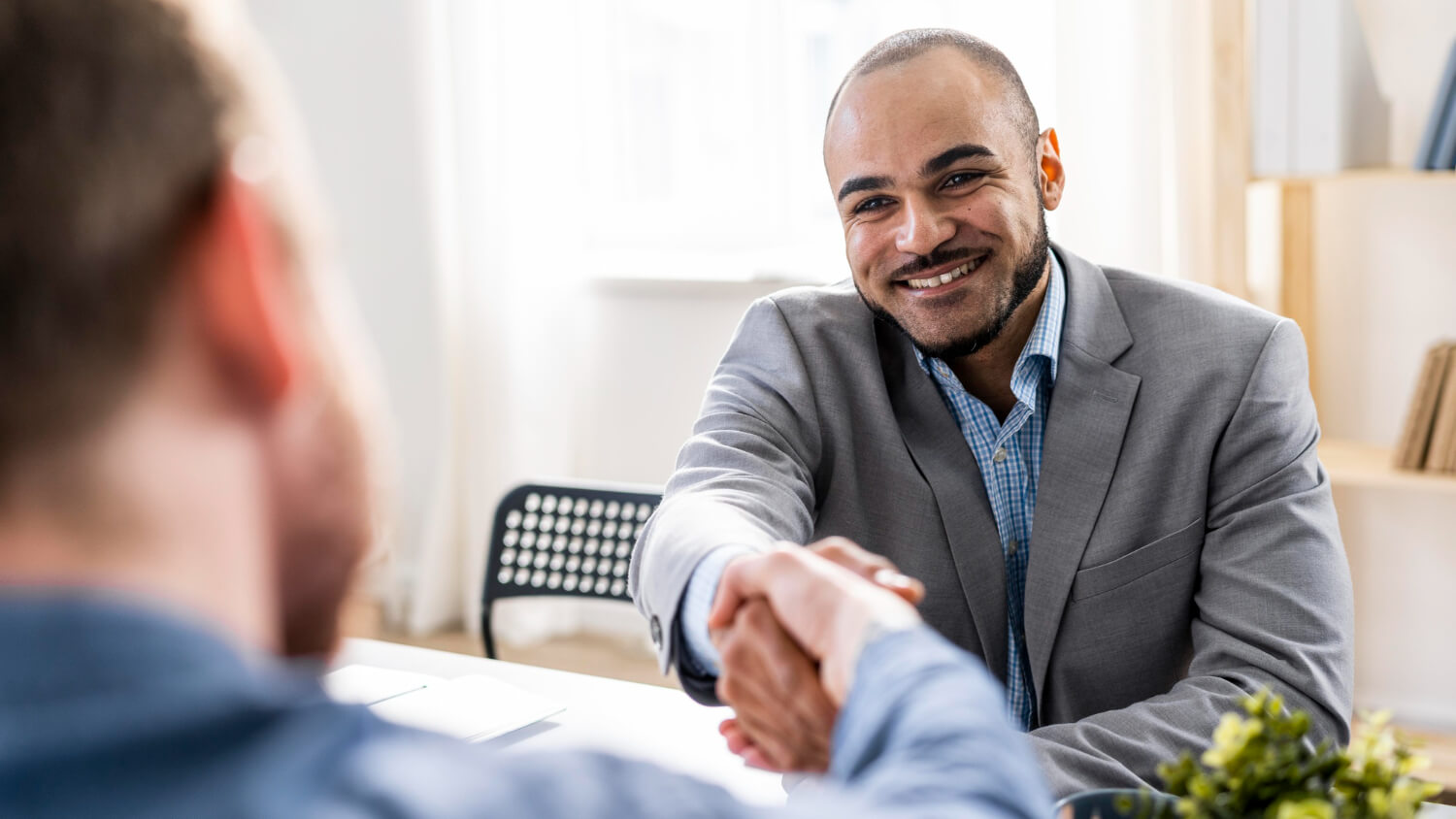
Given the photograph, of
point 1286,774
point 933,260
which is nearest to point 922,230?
point 933,260

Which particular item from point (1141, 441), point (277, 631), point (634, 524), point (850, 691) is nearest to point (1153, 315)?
point (1141, 441)

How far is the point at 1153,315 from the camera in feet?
5.04

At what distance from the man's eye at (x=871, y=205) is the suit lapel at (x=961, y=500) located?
7.4 inches

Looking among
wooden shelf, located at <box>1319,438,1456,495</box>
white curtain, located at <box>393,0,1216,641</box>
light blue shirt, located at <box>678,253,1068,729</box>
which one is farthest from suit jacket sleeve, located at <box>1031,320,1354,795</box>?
white curtain, located at <box>393,0,1216,641</box>

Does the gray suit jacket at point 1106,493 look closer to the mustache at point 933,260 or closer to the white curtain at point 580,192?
the mustache at point 933,260

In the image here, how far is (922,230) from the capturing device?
5.01 ft

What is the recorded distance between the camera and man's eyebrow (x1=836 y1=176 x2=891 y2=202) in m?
1.54

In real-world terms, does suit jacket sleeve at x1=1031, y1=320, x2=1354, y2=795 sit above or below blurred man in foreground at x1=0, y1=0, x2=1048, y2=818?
below

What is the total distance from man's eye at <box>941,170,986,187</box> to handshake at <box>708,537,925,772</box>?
28.4 inches

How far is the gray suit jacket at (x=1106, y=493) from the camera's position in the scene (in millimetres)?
1292

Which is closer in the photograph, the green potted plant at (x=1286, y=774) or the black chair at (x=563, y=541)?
the green potted plant at (x=1286, y=774)

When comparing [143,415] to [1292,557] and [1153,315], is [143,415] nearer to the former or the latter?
[1292,557]

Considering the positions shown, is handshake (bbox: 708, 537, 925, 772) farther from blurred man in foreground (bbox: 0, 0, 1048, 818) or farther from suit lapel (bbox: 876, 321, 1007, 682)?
suit lapel (bbox: 876, 321, 1007, 682)

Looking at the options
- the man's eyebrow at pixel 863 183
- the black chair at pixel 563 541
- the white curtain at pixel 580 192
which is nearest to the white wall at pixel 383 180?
the white curtain at pixel 580 192
